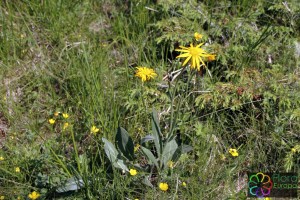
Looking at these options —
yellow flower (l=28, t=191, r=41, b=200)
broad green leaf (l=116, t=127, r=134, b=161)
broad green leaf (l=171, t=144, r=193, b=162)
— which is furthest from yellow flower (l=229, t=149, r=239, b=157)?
yellow flower (l=28, t=191, r=41, b=200)

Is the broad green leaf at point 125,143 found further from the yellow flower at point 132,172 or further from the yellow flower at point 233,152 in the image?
the yellow flower at point 233,152

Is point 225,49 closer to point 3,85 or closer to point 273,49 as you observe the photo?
point 273,49

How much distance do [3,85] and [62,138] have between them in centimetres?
70

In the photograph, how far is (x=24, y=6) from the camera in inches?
115

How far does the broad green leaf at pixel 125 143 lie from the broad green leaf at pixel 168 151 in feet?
0.55

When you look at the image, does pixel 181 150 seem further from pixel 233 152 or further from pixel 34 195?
Answer: pixel 34 195

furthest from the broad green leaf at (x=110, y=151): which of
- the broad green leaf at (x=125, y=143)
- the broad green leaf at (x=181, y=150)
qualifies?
the broad green leaf at (x=181, y=150)

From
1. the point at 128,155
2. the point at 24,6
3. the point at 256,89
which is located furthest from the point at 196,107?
the point at 24,6

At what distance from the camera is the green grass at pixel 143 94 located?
1.91 m

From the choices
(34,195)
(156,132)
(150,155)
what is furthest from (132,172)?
(34,195)

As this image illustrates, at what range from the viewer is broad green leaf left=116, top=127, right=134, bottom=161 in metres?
1.88

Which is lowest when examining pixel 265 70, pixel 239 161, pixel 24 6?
pixel 239 161

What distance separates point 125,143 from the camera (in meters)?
1.91

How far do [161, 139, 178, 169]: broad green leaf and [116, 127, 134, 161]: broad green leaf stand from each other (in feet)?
0.55
